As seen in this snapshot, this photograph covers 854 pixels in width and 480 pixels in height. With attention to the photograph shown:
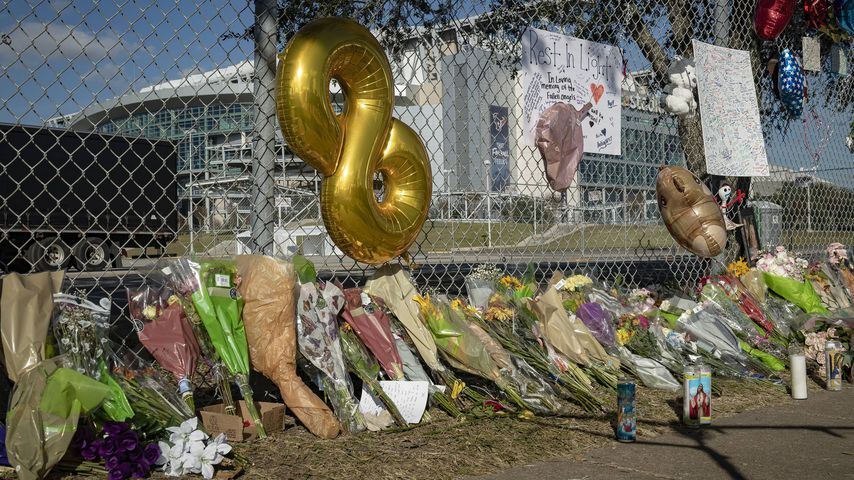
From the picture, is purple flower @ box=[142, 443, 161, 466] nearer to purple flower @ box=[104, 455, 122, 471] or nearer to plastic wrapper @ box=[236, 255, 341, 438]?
purple flower @ box=[104, 455, 122, 471]

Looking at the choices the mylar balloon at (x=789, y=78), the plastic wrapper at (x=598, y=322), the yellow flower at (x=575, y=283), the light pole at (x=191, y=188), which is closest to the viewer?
the light pole at (x=191, y=188)

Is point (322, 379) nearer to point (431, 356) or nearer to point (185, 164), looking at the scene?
point (431, 356)

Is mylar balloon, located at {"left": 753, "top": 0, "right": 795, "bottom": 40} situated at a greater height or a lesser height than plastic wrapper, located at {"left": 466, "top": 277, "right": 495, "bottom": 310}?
greater

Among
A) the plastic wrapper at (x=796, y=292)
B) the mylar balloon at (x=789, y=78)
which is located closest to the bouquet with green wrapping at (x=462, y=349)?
the plastic wrapper at (x=796, y=292)

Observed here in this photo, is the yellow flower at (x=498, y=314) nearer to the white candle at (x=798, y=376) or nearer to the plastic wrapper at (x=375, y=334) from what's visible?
the plastic wrapper at (x=375, y=334)

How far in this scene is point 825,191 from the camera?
7.83 metres

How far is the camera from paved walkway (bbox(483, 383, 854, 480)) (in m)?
2.82

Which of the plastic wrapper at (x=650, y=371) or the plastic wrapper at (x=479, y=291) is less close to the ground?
the plastic wrapper at (x=479, y=291)

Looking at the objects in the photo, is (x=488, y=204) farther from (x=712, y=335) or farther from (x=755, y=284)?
(x=755, y=284)

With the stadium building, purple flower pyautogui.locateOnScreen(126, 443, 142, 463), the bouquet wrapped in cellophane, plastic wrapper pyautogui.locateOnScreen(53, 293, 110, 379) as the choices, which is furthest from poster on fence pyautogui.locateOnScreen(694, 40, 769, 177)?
purple flower pyautogui.locateOnScreen(126, 443, 142, 463)

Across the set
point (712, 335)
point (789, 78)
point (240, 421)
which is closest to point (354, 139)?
point (240, 421)

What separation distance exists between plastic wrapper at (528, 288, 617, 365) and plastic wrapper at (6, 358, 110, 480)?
225 centimetres

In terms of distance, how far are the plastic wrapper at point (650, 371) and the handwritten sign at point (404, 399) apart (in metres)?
1.43

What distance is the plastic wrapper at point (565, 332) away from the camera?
3951 mm
